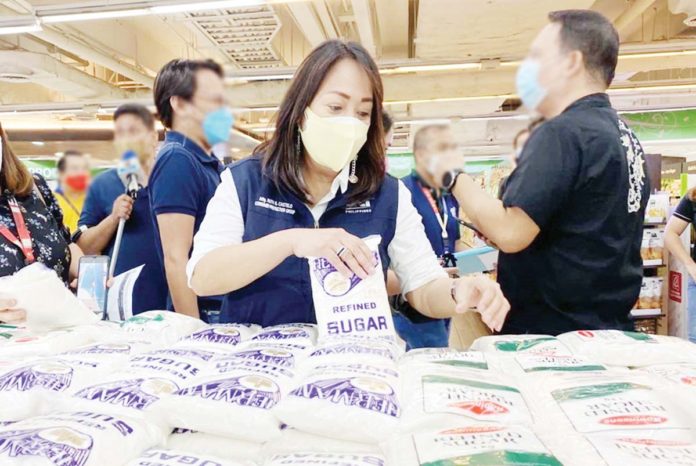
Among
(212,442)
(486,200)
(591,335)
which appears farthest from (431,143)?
(486,200)

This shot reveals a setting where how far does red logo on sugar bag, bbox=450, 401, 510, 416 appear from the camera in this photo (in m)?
0.76

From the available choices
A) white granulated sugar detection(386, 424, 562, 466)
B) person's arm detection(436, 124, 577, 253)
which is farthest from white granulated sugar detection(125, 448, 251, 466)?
person's arm detection(436, 124, 577, 253)

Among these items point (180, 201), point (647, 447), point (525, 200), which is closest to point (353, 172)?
point (525, 200)

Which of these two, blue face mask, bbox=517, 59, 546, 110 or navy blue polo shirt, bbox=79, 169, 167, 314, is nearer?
blue face mask, bbox=517, 59, 546, 110

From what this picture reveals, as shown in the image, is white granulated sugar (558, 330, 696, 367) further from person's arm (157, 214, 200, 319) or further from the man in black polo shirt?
person's arm (157, 214, 200, 319)

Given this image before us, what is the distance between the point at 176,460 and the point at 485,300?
696mm

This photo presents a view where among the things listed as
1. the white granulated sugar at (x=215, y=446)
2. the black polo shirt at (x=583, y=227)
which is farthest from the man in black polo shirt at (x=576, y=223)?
the white granulated sugar at (x=215, y=446)

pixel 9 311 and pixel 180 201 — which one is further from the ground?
pixel 180 201

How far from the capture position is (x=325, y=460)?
68cm

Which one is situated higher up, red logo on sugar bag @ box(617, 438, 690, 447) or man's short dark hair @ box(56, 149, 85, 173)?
man's short dark hair @ box(56, 149, 85, 173)

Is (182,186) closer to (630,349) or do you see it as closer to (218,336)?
(218,336)

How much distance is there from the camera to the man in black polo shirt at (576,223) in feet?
4.55

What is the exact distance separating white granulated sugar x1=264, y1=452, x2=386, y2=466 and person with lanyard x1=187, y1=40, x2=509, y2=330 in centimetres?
47

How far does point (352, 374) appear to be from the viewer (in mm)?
843
